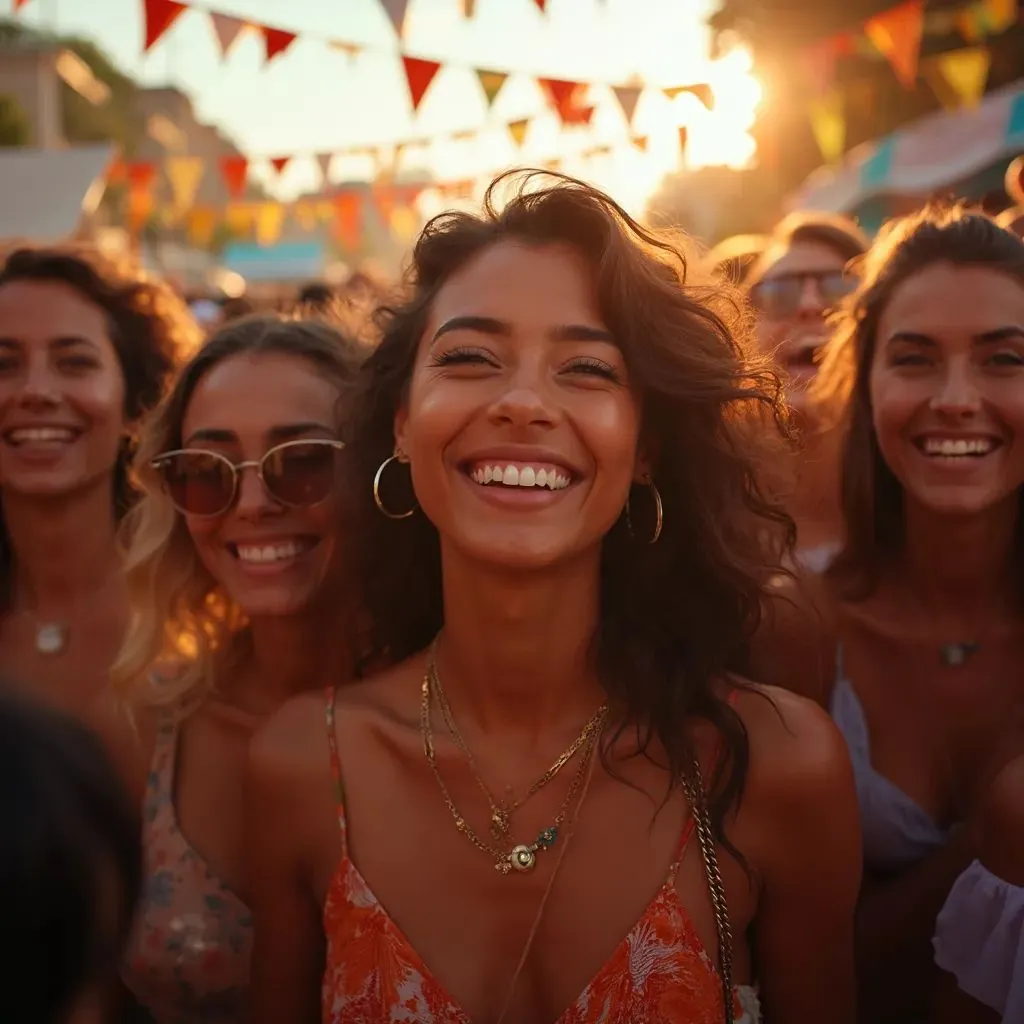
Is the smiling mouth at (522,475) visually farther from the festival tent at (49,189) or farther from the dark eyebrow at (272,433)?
the festival tent at (49,189)

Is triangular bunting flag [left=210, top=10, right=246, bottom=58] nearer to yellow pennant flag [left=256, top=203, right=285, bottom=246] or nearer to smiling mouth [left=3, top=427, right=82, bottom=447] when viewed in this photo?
smiling mouth [left=3, top=427, right=82, bottom=447]

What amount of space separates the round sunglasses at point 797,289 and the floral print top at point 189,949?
340 cm

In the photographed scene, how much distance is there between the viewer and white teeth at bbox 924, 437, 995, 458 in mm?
2678

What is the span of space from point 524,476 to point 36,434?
7.21ft

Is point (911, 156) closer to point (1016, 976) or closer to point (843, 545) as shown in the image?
point (843, 545)

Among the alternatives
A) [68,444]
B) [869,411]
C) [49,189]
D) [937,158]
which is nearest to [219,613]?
[68,444]

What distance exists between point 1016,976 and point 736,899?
0.59 m

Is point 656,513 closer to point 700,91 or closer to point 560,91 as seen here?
point 700,91

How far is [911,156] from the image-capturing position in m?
12.2

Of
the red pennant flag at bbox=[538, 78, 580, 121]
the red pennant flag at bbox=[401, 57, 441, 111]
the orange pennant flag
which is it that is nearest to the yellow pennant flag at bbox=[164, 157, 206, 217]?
the orange pennant flag

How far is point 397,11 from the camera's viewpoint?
18.9 feet

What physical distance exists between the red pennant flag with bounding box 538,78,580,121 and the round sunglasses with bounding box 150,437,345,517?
240 inches

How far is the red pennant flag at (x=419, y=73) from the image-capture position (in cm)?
707

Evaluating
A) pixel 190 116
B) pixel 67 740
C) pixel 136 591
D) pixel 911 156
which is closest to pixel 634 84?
pixel 911 156
